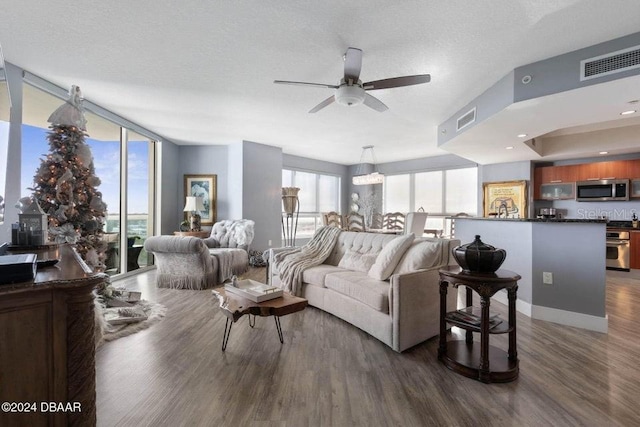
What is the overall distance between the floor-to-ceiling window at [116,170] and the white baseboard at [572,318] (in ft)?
17.4

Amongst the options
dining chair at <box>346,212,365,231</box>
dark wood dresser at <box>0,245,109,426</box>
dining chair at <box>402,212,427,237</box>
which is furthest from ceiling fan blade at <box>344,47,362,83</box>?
dining chair at <box>346,212,365,231</box>

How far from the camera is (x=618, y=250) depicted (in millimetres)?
5539

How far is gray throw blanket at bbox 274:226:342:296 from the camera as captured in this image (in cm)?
364

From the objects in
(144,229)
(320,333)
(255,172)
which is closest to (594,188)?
(320,333)

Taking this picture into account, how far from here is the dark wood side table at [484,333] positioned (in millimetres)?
2018

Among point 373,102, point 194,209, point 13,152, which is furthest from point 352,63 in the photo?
point 194,209

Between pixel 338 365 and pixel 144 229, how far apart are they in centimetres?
529

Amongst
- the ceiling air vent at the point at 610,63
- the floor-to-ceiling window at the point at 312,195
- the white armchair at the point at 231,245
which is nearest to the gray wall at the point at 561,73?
the ceiling air vent at the point at 610,63

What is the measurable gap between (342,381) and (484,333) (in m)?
1.05

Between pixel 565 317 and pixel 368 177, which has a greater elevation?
pixel 368 177

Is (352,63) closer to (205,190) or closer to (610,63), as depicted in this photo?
(610,63)

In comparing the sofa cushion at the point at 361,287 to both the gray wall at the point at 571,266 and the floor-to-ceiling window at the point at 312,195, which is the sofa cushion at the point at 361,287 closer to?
the gray wall at the point at 571,266

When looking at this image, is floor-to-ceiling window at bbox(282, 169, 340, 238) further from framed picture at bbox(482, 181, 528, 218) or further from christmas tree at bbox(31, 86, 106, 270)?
christmas tree at bbox(31, 86, 106, 270)

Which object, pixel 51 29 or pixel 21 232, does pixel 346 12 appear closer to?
pixel 51 29
